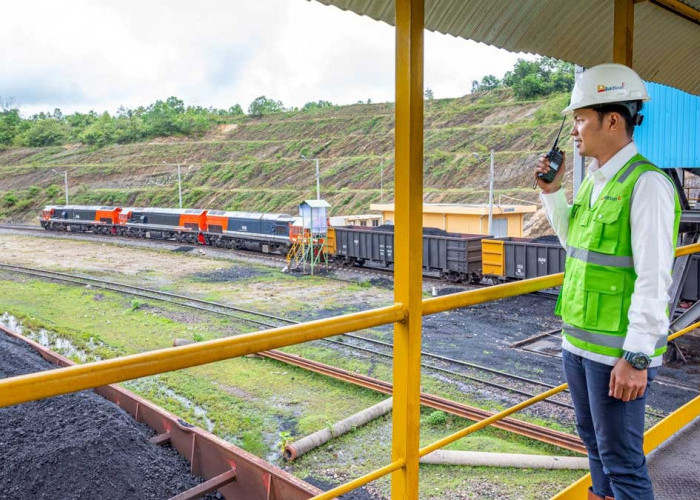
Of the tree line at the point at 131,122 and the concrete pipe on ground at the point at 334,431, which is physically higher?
the tree line at the point at 131,122

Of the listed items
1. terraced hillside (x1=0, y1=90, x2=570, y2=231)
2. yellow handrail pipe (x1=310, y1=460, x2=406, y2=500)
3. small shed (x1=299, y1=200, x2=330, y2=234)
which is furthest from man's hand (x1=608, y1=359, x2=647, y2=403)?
terraced hillside (x1=0, y1=90, x2=570, y2=231)

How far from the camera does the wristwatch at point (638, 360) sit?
5.63ft

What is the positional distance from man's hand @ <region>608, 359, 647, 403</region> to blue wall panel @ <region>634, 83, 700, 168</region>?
10100mm

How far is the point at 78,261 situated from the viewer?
22719 millimetres

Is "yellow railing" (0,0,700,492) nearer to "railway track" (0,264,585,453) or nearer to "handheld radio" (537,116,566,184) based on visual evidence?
"handheld radio" (537,116,566,184)

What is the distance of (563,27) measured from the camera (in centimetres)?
349

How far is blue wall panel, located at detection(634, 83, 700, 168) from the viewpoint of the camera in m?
10.3

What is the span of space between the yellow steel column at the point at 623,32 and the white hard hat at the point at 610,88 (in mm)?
1022

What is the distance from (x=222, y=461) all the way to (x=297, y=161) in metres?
50.9

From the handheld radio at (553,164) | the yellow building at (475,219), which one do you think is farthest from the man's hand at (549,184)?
the yellow building at (475,219)

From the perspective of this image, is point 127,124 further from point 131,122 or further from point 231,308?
point 231,308

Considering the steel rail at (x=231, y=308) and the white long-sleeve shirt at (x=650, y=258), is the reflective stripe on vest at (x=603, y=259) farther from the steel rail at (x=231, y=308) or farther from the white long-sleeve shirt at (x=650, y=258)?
the steel rail at (x=231, y=308)

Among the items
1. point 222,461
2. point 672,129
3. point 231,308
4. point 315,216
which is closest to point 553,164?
point 222,461

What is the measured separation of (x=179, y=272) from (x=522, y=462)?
15953 mm
